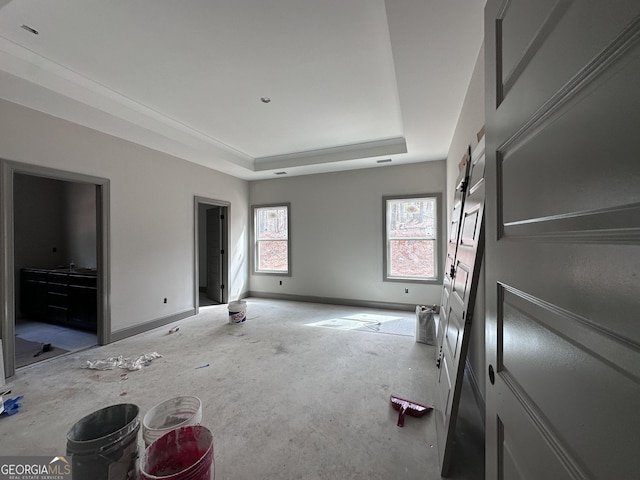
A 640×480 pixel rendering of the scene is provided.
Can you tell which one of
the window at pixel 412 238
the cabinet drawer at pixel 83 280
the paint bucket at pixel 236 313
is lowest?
the paint bucket at pixel 236 313

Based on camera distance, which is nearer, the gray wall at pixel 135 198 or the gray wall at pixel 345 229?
the gray wall at pixel 135 198

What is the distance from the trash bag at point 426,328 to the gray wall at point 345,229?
148 centimetres

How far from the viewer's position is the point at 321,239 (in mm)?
5520

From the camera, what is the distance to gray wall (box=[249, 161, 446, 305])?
4832mm

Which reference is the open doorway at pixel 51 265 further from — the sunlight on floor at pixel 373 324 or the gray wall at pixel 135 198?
the sunlight on floor at pixel 373 324

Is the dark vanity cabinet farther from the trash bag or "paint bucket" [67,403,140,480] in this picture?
the trash bag

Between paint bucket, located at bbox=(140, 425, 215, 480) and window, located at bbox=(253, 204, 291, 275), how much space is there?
446 centimetres

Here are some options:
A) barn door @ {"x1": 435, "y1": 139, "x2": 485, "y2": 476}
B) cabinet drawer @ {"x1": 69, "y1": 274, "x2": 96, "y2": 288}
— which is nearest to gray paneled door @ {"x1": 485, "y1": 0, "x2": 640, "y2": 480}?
barn door @ {"x1": 435, "y1": 139, "x2": 485, "y2": 476}

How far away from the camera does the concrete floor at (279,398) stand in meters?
1.62

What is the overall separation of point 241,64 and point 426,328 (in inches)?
144

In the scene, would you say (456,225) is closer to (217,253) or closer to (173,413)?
(173,413)

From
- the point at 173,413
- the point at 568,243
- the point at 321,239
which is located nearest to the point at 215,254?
the point at 321,239

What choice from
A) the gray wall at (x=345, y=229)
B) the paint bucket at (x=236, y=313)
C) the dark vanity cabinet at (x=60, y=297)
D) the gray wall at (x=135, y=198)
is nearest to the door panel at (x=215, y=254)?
the gray wall at (x=135, y=198)

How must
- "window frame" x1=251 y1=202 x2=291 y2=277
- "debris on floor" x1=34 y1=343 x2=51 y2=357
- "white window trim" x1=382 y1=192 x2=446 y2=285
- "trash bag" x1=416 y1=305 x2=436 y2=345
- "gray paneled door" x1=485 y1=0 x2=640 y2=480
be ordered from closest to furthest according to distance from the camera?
"gray paneled door" x1=485 y1=0 x2=640 y2=480
"debris on floor" x1=34 y1=343 x2=51 y2=357
"trash bag" x1=416 y1=305 x2=436 y2=345
"white window trim" x1=382 y1=192 x2=446 y2=285
"window frame" x1=251 y1=202 x2=291 y2=277
